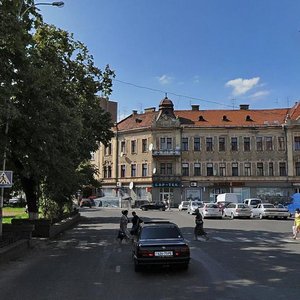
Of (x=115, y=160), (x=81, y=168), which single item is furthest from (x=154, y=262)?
(x=115, y=160)

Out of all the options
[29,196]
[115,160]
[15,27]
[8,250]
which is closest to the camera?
[15,27]

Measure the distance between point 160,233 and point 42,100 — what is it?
26.1 feet

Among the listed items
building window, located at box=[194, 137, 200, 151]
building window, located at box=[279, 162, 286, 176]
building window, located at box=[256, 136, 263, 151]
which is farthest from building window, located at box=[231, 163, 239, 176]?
building window, located at box=[279, 162, 286, 176]

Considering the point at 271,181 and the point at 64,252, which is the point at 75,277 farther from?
the point at 271,181

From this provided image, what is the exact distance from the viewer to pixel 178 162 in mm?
73188

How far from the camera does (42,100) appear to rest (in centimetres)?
1798

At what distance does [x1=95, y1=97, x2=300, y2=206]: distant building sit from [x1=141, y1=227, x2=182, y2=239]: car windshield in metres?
56.7

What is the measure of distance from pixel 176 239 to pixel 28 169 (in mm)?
9351

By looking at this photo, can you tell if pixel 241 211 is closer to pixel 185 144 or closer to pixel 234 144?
pixel 234 144

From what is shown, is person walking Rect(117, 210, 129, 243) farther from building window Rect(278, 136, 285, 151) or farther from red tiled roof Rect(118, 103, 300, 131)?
building window Rect(278, 136, 285, 151)

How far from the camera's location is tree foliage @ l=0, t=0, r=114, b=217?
15055 mm

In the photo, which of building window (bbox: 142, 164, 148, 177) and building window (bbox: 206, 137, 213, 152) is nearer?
building window (bbox: 206, 137, 213, 152)

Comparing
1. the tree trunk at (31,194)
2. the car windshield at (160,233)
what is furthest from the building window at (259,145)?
the car windshield at (160,233)

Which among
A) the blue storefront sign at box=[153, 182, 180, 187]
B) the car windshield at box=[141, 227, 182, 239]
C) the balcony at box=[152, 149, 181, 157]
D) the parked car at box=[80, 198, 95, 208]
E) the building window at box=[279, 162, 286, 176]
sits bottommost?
the car windshield at box=[141, 227, 182, 239]
